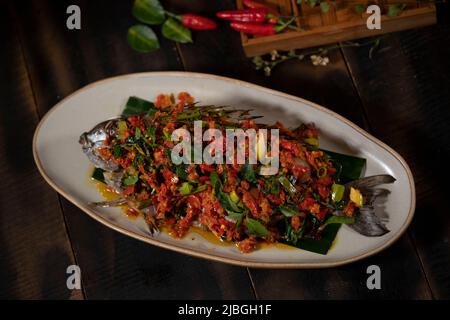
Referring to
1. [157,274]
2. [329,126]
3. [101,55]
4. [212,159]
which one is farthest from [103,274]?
[329,126]

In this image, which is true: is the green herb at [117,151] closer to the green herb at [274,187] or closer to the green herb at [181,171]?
the green herb at [181,171]

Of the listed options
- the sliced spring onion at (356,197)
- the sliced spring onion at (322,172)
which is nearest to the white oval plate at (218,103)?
the sliced spring onion at (356,197)

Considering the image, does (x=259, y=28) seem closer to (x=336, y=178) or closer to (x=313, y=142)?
(x=313, y=142)

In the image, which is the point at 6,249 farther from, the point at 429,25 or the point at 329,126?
the point at 429,25

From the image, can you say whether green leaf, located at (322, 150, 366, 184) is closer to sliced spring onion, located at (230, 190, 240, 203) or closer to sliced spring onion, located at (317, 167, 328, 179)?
sliced spring onion, located at (317, 167, 328, 179)

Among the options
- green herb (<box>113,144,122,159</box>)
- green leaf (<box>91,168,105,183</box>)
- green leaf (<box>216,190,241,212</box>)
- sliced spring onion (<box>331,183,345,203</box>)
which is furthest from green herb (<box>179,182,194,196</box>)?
sliced spring onion (<box>331,183,345,203</box>)

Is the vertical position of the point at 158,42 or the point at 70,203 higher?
the point at 158,42

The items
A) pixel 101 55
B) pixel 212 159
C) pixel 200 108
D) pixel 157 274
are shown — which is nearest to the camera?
pixel 212 159
